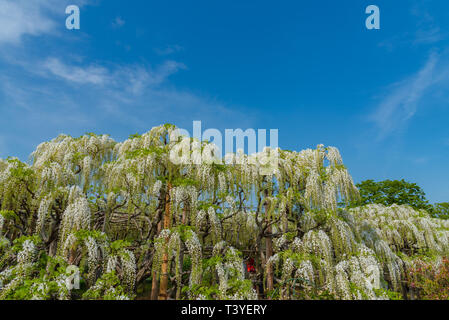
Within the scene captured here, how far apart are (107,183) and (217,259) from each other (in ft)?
12.2

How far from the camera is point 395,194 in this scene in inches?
960

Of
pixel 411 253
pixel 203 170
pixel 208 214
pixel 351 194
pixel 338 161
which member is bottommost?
pixel 411 253

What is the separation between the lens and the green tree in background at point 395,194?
2384 centimetres

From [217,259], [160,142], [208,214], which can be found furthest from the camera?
[160,142]

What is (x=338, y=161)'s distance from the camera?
803 centimetres

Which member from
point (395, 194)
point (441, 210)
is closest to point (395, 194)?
point (395, 194)

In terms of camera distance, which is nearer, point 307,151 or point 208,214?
point 208,214

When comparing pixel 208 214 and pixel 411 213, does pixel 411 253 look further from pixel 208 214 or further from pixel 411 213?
pixel 208 214

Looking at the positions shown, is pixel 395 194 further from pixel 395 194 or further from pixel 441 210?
pixel 441 210

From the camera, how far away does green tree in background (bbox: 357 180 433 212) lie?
23844mm
